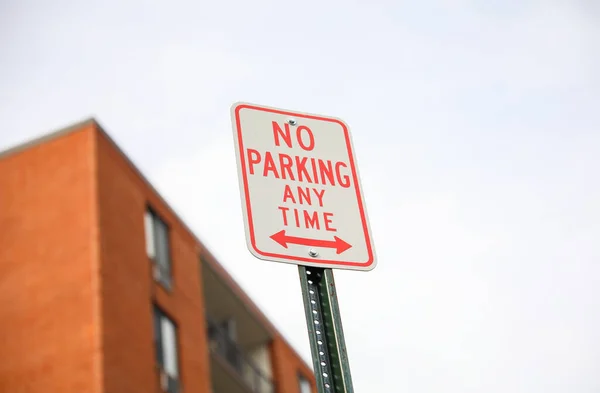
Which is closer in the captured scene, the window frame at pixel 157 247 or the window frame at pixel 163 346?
the window frame at pixel 163 346

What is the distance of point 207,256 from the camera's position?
26.7m

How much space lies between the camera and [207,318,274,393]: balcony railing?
88.5 ft

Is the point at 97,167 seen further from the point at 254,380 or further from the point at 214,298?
the point at 254,380

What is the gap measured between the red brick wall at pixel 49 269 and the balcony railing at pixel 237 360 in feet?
21.8

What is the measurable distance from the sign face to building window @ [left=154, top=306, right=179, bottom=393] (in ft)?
57.0

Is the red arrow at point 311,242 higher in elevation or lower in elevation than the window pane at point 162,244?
lower

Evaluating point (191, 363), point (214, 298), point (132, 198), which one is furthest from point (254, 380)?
point (132, 198)

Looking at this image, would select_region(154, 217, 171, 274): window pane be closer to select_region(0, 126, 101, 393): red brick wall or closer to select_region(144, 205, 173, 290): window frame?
select_region(144, 205, 173, 290): window frame

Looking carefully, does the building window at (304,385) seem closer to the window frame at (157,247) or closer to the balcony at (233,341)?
the balcony at (233,341)

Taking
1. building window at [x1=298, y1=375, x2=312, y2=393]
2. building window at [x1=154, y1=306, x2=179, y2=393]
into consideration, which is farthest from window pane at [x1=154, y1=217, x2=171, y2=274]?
building window at [x1=298, y1=375, x2=312, y2=393]

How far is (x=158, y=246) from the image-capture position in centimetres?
2362

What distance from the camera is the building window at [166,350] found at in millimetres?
21422

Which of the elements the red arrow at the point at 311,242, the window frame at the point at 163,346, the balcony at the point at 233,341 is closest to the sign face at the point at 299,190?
the red arrow at the point at 311,242

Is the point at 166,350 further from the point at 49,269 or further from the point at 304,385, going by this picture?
the point at 304,385
